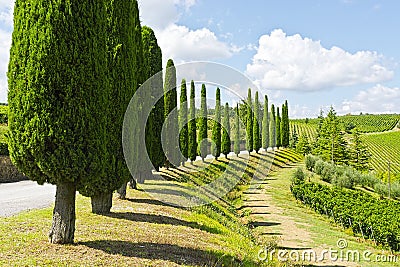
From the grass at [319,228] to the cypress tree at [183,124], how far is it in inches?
290

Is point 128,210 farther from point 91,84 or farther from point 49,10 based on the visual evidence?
point 49,10

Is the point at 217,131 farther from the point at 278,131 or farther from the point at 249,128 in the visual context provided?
A: the point at 278,131

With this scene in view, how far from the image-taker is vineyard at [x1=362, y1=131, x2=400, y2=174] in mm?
60719

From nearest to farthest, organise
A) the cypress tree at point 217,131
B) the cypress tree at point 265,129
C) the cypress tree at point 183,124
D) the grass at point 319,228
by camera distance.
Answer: the grass at point 319,228 → the cypress tree at point 183,124 → the cypress tree at point 217,131 → the cypress tree at point 265,129

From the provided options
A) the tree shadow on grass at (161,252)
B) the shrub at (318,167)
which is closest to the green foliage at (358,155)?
the shrub at (318,167)

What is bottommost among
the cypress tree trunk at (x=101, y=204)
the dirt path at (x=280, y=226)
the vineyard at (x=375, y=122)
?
the dirt path at (x=280, y=226)

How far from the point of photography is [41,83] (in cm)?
620

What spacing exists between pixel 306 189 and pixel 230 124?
55.5 feet

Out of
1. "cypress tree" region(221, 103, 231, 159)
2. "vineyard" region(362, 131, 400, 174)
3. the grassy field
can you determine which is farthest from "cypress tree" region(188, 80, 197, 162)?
"vineyard" region(362, 131, 400, 174)

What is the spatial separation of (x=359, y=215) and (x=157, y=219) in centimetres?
1258

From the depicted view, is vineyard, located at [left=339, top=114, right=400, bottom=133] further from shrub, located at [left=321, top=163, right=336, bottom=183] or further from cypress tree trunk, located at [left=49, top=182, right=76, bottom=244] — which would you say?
cypress tree trunk, located at [left=49, top=182, right=76, bottom=244]

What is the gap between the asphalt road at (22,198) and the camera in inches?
446

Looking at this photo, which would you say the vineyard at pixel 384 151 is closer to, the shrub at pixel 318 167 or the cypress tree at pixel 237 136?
the shrub at pixel 318 167

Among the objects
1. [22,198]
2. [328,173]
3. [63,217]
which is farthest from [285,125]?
[63,217]
